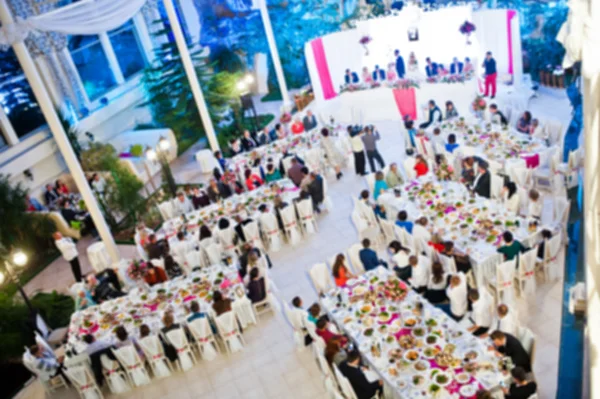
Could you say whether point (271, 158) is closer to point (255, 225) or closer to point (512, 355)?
point (255, 225)

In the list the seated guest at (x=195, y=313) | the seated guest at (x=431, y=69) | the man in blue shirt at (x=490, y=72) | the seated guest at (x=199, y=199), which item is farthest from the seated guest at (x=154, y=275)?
the man in blue shirt at (x=490, y=72)

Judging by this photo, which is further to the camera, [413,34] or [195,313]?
[413,34]

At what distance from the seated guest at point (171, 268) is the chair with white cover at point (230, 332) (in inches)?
80.7

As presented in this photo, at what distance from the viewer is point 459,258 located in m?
8.30

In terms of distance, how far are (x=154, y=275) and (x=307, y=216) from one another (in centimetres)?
322

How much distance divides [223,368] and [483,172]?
5.58m

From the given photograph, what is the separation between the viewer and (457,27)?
16062 mm

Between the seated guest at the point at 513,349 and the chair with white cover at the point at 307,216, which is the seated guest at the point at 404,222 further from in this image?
the seated guest at the point at 513,349

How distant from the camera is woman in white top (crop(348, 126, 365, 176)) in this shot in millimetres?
12906

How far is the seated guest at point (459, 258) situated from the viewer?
27.1 ft

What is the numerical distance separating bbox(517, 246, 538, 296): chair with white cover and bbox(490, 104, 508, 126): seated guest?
4.99 metres

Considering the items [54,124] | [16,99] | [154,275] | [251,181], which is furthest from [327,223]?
[16,99]

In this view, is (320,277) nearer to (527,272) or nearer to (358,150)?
(527,272)

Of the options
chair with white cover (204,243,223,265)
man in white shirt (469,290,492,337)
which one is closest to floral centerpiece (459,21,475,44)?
chair with white cover (204,243,223,265)
